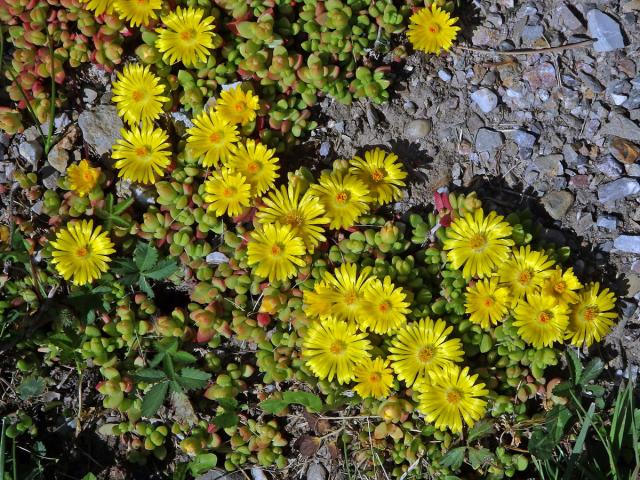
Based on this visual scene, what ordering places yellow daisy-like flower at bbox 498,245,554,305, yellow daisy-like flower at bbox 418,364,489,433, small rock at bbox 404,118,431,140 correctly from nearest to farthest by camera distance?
yellow daisy-like flower at bbox 418,364,489,433 < yellow daisy-like flower at bbox 498,245,554,305 < small rock at bbox 404,118,431,140

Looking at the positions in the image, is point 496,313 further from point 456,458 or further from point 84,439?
point 84,439

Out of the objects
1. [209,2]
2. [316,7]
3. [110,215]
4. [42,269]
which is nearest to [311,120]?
[316,7]

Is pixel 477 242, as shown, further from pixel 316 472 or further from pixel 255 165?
pixel 316 472

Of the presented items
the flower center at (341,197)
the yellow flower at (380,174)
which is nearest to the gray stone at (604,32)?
the yellow flower at (380,174)

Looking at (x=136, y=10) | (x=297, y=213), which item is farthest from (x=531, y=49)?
(x=136, y=10)

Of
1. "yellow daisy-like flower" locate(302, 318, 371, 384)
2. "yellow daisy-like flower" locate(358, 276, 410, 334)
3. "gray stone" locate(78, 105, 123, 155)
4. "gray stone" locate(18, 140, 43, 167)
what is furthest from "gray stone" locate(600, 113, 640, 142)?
"gray stone" locate(18, 140, 43, 167)

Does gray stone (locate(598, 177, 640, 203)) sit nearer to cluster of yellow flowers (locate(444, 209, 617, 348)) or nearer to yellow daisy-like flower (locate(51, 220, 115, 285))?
cluster of yellow flowers (locate(444, 209, 617, 348))

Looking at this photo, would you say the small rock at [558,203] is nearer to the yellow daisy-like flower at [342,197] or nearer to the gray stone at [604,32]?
the gray stone at [604,32]
